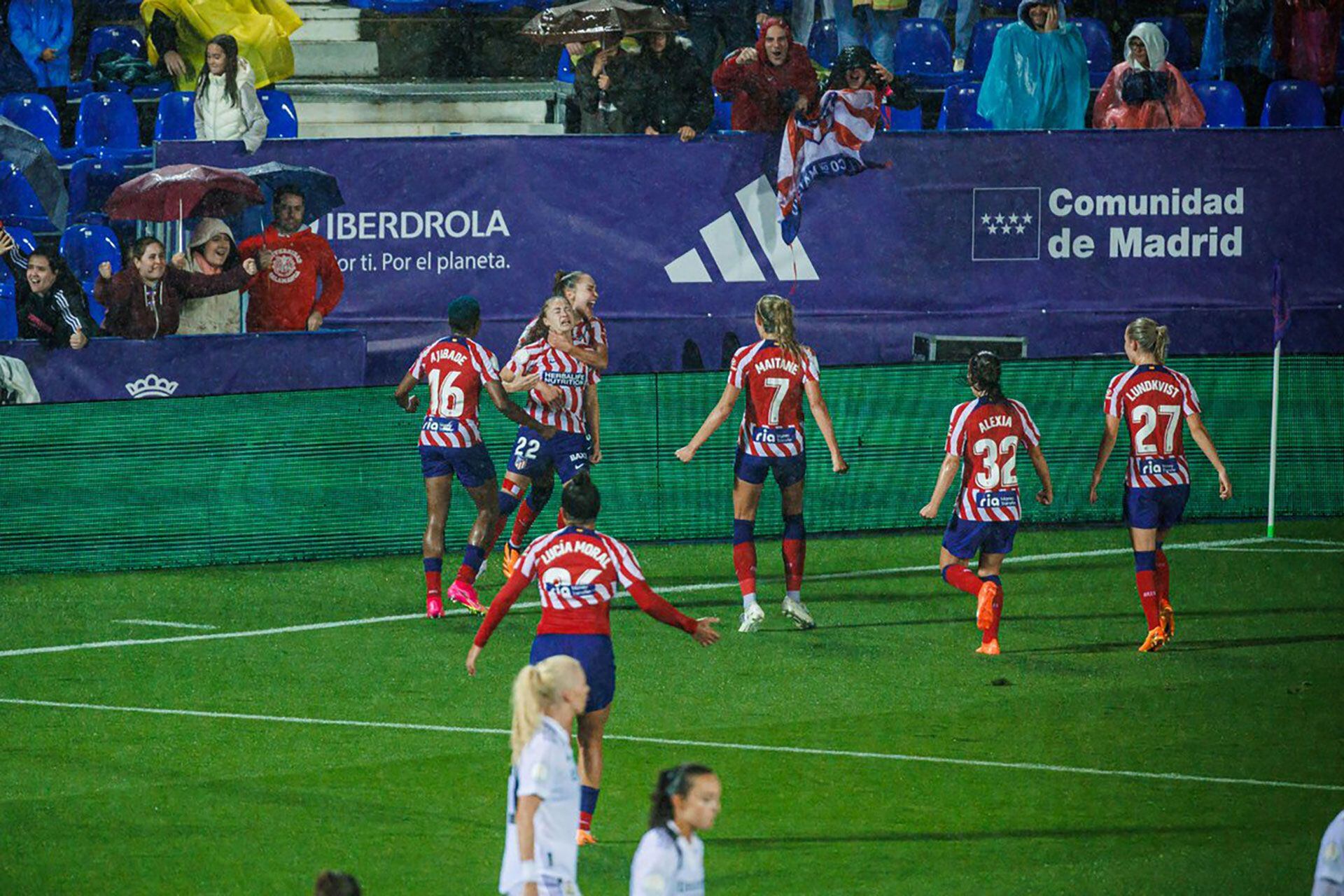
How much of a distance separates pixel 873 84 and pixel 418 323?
187 inches

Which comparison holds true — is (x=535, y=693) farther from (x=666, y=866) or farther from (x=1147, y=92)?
(x=1147, y=92)

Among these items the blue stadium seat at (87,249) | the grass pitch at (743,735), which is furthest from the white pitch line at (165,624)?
the blue stadium seat at (87,249)

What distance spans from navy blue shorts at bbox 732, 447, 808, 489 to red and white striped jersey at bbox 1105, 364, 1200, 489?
2109mm

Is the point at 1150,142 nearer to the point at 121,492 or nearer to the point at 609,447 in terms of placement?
the point at 609,447

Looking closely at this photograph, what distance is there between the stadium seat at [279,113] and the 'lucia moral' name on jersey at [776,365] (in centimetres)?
848

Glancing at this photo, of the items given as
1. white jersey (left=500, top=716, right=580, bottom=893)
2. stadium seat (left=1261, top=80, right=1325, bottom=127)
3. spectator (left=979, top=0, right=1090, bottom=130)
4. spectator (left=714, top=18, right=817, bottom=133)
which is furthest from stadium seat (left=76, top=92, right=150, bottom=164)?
white jersey (left=500, top=716, right=580, bottom=893)

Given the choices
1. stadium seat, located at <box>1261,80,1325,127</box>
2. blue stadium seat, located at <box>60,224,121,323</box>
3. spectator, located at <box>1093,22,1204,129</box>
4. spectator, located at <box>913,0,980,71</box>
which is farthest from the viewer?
spectator, located at <box>913,0,980,71</box>

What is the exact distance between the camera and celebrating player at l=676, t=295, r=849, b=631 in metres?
14.4

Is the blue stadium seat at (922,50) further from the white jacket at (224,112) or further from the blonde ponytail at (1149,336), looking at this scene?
the blonde ponytail at (1149,336)

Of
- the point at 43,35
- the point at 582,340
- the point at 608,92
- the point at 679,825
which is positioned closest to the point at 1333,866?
the point at 679,825

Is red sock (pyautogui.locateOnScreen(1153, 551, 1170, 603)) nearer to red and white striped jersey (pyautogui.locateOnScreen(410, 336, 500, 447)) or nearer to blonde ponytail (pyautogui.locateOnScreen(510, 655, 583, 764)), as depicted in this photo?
red and white striped jersey (pyautogui.locateOnScreen(410, 336, 500, 447))

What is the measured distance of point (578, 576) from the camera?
9070 millimetres

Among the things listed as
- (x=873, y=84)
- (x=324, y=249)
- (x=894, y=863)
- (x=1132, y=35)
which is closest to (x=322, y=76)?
(x=324, y=249)

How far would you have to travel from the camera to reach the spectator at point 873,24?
923 inches
